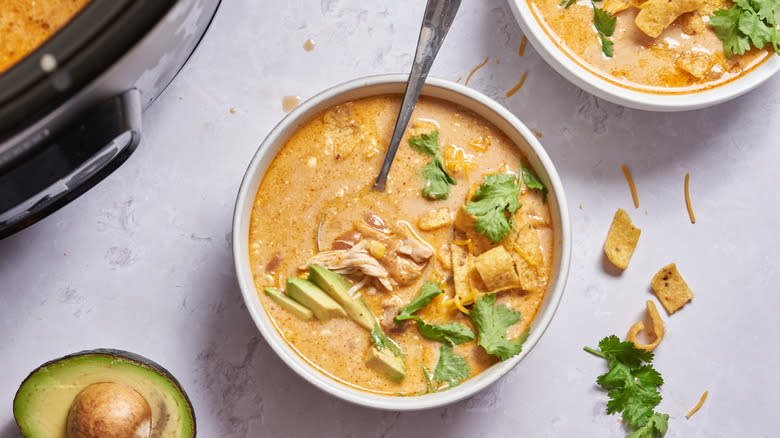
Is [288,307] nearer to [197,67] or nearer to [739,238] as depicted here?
[197,67]

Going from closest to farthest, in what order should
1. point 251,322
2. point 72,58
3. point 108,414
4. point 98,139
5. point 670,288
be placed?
point 72,58
point 98,139
point 108,414
point 251,322
point 670,288

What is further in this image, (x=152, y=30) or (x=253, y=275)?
(x=253, y=275)

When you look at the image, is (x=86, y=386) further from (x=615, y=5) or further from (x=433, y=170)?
(x=615, y=5)

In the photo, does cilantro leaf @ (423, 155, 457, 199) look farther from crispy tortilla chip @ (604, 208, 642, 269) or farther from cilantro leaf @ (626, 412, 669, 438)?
cilantro leaf @ (626, 412, 669, 438)

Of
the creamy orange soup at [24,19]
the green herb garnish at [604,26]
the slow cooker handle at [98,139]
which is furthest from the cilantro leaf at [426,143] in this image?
the creamy orange soup at [24,19]

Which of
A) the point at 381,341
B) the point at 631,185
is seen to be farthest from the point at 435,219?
→ the point at 631,185

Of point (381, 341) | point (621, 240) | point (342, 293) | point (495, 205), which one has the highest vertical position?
point (495, 205)

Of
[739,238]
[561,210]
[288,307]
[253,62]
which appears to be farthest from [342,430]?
[739,238]
